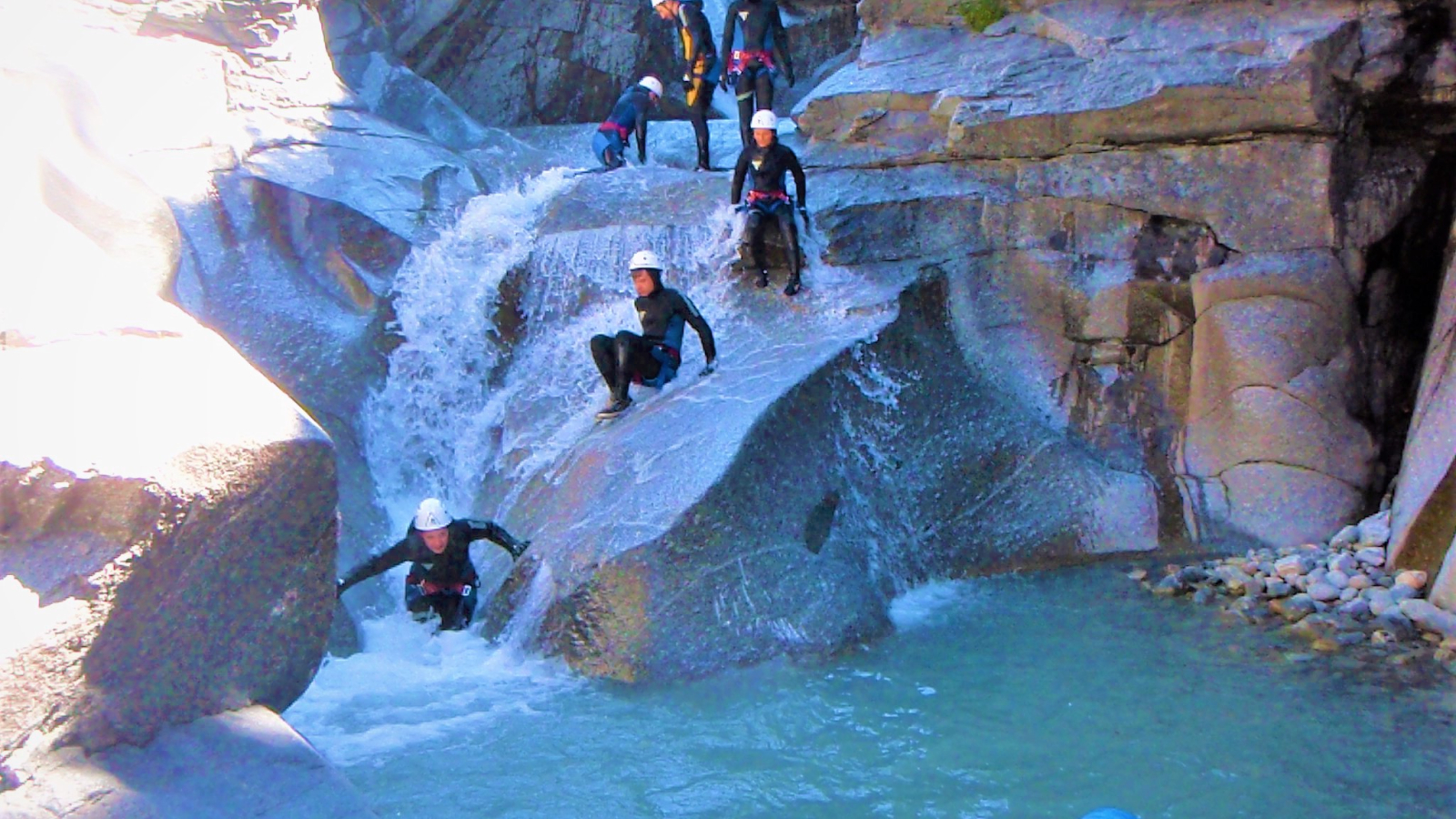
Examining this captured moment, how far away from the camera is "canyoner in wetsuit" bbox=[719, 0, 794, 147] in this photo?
10141mm

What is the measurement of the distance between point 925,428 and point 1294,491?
221 cm

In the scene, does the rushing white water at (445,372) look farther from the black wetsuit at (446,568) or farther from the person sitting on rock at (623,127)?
the person sitting on rock at (623,127)

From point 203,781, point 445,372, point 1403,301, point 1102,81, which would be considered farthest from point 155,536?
point 1403,301

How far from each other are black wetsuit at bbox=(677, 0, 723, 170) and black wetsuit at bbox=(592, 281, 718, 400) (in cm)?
316

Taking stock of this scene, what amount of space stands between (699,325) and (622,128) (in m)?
4.21

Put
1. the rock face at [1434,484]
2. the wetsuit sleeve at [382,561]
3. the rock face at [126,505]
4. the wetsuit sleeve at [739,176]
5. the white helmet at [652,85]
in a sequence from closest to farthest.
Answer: the rock face at [126,505]
the rock face at [1434,484]
the wetsuit sleeve at [382,561]
the wetsuit sleeve at [739,176]
the white helmet at [652,85]

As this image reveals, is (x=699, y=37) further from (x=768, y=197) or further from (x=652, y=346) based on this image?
(x=652, y=346)

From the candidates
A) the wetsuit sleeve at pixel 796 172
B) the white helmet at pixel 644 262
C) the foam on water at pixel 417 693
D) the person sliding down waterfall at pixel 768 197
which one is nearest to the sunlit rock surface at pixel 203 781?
the foam on water at pixel 417 693

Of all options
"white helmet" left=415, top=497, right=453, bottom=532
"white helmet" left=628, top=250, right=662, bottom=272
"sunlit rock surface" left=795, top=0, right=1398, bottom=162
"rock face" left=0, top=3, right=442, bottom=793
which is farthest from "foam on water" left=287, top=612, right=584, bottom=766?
"sunlit rock surface" left=795, top=0, right=1398, bottom=162

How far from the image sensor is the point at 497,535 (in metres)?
6.61

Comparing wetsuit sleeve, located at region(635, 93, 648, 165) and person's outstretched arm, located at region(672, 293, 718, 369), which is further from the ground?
wetsuit sleeve, located at region(635, 93, 648, 165)

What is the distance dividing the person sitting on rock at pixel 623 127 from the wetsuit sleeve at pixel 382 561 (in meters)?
5.10

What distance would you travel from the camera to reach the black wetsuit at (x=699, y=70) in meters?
10.4

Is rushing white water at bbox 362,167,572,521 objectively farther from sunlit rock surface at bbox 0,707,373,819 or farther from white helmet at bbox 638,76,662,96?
sunlit rock surface at bbox 0,707,373,819
